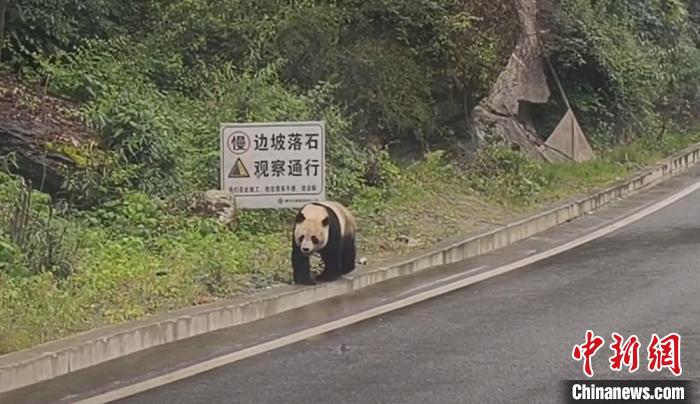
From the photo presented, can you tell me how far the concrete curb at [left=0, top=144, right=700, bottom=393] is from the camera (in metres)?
7.02

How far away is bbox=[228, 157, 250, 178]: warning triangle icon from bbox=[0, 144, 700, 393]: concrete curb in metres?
1.86

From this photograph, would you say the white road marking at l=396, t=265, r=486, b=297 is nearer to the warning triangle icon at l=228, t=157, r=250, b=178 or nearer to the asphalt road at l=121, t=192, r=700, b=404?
the asphalt road at l=121, t=192, r=700, b=404

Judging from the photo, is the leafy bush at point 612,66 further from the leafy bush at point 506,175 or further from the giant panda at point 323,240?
the giant panda at point 323,240

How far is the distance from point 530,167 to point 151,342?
1092 centimetres

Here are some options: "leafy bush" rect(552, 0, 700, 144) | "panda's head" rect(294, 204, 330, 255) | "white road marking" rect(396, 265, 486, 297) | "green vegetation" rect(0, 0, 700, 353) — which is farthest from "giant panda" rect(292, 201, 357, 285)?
"leafy bush" rect(552, 0, 700, 144)

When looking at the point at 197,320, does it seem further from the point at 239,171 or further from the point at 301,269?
the point at 239,171

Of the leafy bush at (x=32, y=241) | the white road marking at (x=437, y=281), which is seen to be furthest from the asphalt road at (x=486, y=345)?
the leafy bush at (x=32, y=241)

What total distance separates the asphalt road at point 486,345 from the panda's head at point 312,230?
1.07 meters

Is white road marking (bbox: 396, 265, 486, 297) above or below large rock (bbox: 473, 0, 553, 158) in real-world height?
below

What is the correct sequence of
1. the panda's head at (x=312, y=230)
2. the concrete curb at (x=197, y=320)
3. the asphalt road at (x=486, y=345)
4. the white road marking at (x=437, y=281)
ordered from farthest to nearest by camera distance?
the white road marking at (x=437, y=281), the panda's head at (x=312, y=230), the concrete curb at (x=197, y=320), the asphalt road at (x=486, y=345)

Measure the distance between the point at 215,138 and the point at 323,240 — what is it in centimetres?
458

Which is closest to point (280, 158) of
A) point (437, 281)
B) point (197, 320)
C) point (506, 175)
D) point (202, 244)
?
point (202, 244)

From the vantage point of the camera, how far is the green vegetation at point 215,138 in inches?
374

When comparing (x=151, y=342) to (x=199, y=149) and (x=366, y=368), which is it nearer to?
(x=366, y=368)
